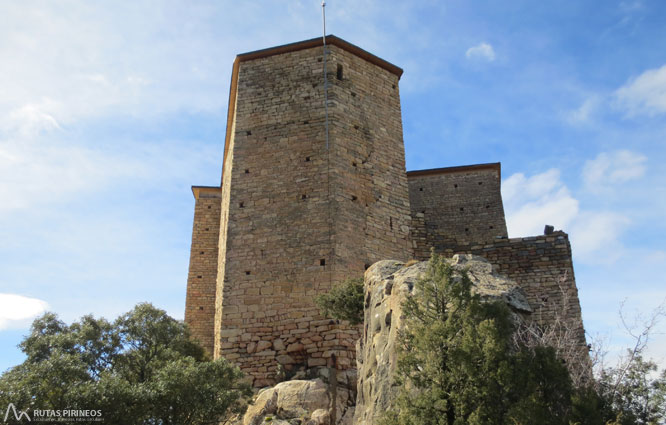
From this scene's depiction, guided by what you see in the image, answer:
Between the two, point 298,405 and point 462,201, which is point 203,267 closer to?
point 298,405

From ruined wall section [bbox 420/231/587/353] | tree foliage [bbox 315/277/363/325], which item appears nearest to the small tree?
tree foliage [bbox 315/277/363/325]

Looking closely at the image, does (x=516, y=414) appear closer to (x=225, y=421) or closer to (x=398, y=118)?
(x=225, y=421)

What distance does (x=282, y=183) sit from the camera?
12.4 m

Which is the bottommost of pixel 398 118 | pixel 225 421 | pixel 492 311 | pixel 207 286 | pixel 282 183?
pixel 225 421

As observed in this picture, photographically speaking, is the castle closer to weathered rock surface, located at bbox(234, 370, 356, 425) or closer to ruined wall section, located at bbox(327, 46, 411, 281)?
ruined wall section, located at bbox(327, 46, 411, 281)

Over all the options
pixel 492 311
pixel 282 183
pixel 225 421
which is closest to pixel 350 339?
pixel 225 421

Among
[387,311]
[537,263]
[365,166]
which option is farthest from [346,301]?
[537,263]

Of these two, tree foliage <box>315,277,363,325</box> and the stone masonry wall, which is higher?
the stone masonry wall

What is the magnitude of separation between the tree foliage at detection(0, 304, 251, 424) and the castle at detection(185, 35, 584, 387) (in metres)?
1.46

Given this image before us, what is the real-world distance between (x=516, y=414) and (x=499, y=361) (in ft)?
1.99

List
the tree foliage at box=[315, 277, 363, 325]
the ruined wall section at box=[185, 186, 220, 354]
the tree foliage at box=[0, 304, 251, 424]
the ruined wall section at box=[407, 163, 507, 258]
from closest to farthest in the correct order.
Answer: the tree foliage at box=[0, 304, 251, 424] → the tree foliage at box=[315, 277, 363, 325] → the ruined wall section at box=[185, 186, 220, 354] → the ruined wall section at box=[407, 163, 507, 258]

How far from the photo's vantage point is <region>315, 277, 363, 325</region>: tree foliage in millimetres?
9820

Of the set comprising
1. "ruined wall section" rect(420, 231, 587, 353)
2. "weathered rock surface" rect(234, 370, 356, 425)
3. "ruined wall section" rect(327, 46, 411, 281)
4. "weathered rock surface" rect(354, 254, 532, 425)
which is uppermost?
"ruined wall section" rect(327, 46, 411, 281)

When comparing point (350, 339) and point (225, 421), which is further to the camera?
point (350, 339)
